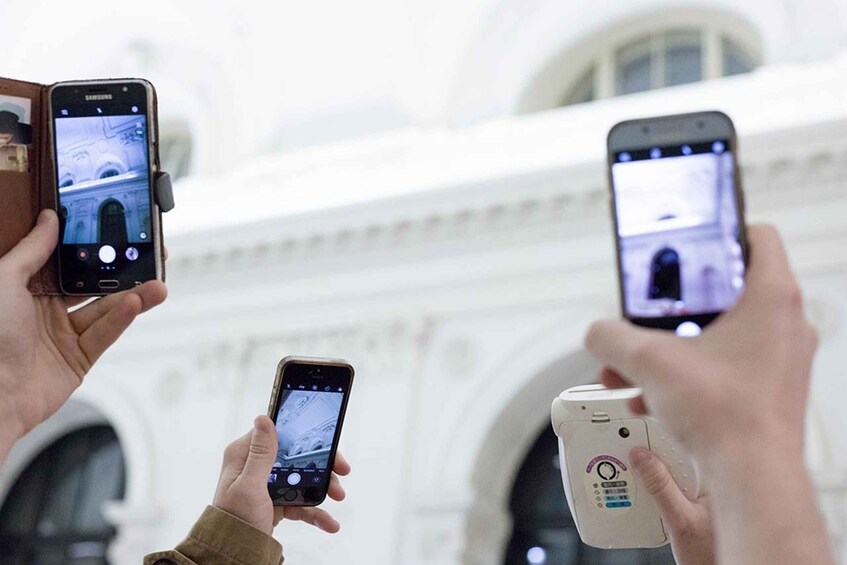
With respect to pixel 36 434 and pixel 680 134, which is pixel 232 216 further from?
pixel 680 134

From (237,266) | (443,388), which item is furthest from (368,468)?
(237,266)

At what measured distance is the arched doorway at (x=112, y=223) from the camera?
1654 mm

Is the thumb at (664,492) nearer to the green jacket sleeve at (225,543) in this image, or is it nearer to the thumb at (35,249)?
the green jacket sleeve at (225,543)

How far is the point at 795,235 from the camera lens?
8594mm

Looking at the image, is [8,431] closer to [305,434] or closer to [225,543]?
[225,543]

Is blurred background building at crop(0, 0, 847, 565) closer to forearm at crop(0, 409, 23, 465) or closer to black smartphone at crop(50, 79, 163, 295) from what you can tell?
black smartphone at crop(50, 79, 163, 295)

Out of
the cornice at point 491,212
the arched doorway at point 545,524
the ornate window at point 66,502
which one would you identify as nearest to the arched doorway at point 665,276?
the cornice at point 491,212

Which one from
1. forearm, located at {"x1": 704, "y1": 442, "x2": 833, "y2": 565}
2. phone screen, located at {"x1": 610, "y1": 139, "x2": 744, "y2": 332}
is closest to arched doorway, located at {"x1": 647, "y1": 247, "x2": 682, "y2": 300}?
phone screen, located at {"x1": 610, "y1": 139, "x2": 744, "y2": 332}

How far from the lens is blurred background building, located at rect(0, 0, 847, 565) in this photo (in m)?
9.07

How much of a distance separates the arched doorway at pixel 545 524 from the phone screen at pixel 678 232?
7998mm

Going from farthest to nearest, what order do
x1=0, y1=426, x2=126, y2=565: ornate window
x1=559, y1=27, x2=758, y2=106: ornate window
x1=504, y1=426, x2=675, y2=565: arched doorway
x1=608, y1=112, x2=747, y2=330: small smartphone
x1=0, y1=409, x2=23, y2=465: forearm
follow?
x1=0, y1=426, x2=126, y2=565: ornate window
x1=559, y1=27, x2=758, y2=106: ornate window
x1=504, y1=426, x2=675, y2=565: arched doorway
x1=0, y1=409, x2=23, y2=465: forearm
x1=608, y1=112, x2=747, y2=330: small smartphone

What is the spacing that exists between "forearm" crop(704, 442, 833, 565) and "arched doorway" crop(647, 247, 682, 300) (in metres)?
0.26

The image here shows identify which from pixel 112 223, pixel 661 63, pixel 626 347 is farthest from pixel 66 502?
pixel 626 347

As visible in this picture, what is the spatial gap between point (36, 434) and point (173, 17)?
5650 mm
